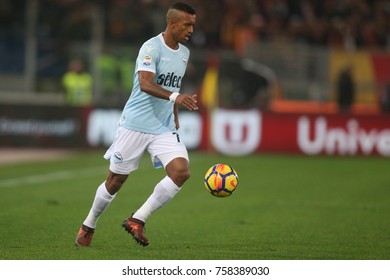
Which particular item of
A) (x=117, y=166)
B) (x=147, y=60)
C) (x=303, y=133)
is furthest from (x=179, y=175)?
(x=303, y=133)

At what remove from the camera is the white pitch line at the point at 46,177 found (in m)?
17.0

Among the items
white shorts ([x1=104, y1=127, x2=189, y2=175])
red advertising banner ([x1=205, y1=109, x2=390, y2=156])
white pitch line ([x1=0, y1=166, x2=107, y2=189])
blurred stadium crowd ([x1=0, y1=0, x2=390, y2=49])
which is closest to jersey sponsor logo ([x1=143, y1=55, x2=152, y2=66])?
white shorts ([x1=104, y1=127, x2=189, y2=175])

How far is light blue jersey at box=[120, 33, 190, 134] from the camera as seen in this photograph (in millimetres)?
9469

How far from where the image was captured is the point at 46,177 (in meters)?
18.3

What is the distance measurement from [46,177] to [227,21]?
12224 mm

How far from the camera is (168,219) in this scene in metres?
12.4

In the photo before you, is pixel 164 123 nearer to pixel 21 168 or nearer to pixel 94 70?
pixel 21 168

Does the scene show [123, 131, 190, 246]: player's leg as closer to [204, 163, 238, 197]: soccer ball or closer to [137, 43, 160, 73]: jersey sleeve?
[204, 163, 238, 197]: soccer ball

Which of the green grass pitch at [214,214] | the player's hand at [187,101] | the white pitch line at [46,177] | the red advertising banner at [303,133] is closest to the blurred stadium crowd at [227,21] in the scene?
the red advertising banner at [303,133]

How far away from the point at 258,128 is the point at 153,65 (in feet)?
50.5

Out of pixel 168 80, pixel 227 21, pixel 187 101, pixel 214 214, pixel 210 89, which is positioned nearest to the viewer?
pixel 187 101

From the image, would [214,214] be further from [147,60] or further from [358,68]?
[358,68]
